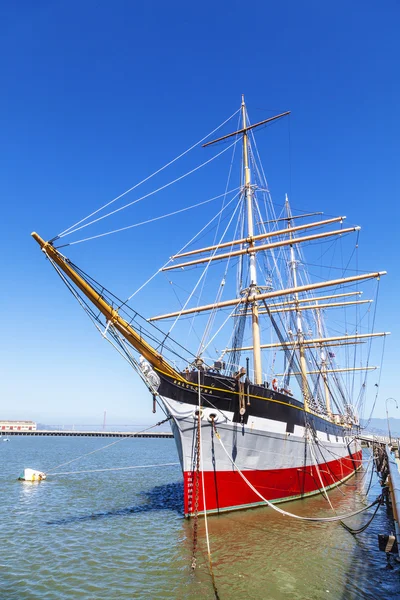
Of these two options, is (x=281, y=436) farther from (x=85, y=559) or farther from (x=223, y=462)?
(x=85, y=559)

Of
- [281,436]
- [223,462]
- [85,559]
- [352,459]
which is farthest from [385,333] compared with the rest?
[85,559]

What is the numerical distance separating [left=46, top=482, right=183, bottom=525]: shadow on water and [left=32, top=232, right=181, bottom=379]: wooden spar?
22.9 feet

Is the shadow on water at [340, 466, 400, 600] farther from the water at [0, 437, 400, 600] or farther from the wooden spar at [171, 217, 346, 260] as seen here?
the wooden spar at [171, 217, 346, 260]

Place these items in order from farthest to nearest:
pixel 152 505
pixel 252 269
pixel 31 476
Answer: pixel 31 476 → pixel 252 269 → pixel 152 505

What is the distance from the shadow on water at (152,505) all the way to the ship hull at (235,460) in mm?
2767

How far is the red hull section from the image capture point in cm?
1526

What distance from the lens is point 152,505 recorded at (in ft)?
61.9

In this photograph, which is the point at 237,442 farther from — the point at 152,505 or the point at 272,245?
the point at 272,245

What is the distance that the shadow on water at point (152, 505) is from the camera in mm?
16098

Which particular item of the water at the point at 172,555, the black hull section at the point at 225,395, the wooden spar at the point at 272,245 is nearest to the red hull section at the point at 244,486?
the water at the point at 172,555

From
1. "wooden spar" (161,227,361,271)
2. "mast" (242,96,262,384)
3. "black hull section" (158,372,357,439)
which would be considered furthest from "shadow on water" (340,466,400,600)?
"wooden spar" (161,227,361,271)

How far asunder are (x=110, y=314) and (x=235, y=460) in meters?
7.89

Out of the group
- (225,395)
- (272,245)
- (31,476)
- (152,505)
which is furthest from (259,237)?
(31,476)

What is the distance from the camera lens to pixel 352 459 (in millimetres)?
36688
